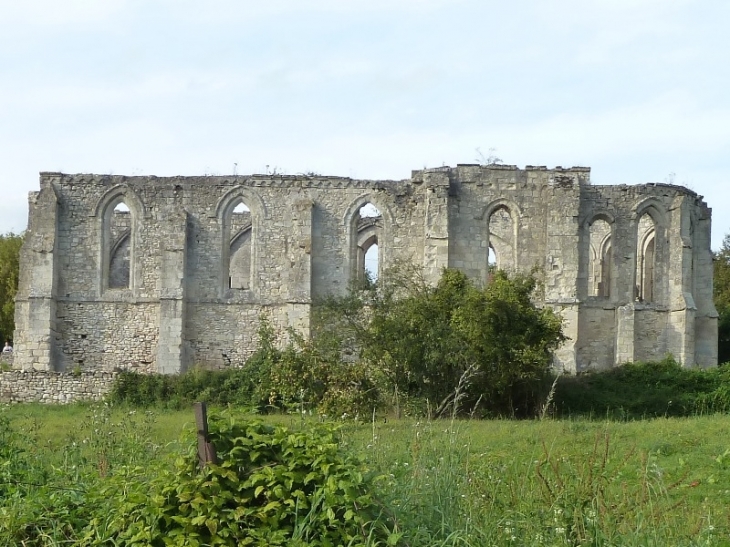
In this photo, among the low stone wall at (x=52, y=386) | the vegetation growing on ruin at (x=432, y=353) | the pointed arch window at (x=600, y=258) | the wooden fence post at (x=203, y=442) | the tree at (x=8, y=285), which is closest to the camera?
the wooden fence post at (x=203, y=442)

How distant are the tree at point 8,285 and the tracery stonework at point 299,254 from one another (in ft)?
34.1

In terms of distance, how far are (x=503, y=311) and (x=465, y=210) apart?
8660 millimetres

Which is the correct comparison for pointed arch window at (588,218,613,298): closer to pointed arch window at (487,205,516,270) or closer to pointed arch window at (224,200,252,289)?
pointed arch window at (487,205,516,270)

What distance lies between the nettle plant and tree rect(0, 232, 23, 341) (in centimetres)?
3575

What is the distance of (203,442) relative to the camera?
22.0 feet

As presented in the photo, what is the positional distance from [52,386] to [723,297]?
26.0 meters

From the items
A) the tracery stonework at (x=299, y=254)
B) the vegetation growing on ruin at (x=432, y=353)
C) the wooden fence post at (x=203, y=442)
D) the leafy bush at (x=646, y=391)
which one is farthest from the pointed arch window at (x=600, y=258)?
the wooden fence post at (x=203, y=442)

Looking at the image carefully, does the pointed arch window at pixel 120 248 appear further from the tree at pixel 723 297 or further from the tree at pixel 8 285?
the tree at pixel 723 297

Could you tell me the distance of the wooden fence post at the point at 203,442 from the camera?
261 inches

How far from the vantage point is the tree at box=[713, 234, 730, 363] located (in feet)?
112

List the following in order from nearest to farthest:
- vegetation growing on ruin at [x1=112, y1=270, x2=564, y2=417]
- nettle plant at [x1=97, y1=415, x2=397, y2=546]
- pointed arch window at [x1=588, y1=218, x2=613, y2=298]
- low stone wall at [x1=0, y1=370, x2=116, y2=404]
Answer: nettle plant at [x1=97, y1=415, x2=397, y2=546]
vegetation growing on ruin at [x1=112, y1=270, x2=564, y2=417]
low stone wall at [x1=0, y1=370, x2=116, y2=404]
pointed arch window at [x1=588, y1=218, x2=613, y2=298]

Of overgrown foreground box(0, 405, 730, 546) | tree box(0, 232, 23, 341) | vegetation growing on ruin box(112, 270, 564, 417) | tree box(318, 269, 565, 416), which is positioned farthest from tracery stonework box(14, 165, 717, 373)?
overgrown foreground box(0, 405, 730, 546)

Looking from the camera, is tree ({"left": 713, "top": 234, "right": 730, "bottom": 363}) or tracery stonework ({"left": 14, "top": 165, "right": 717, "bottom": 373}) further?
tree ({"left": 713, "top": 234, "right": 730, "bottom": 363})

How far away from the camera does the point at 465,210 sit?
30625 millimetres
